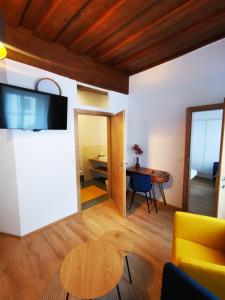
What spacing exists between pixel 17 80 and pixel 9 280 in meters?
2.33

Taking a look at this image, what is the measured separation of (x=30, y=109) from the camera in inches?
77.7

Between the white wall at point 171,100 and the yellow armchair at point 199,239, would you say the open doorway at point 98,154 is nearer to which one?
the white wall at point 171,100

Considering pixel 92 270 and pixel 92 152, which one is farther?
pixel 92 152

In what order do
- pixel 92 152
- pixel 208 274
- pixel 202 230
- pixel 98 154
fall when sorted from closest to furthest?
1. pixel 208 274
2. pixel 202 230
3. pixel 92 152
4. pixel 98 154

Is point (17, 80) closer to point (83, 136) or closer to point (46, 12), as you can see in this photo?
point (46, 12)

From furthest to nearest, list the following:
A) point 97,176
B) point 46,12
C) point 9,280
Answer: point 97,176 < point 46,12 < point 9,280

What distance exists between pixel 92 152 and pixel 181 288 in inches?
164

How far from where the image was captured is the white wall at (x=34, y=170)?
200cm

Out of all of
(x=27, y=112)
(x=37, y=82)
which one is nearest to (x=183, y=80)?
(x=37, y=82)

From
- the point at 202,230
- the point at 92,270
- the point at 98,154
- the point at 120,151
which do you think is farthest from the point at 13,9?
the point at 98,154

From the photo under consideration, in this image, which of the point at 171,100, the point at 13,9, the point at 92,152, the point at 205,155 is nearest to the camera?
the point at 13,9

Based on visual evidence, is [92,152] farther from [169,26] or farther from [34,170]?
[169,26]

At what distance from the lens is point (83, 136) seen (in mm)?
4547

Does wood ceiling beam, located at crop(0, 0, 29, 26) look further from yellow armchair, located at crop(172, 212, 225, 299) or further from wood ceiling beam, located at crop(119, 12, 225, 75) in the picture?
yellow armchair, located at crop(172, 212, 225, 299)
